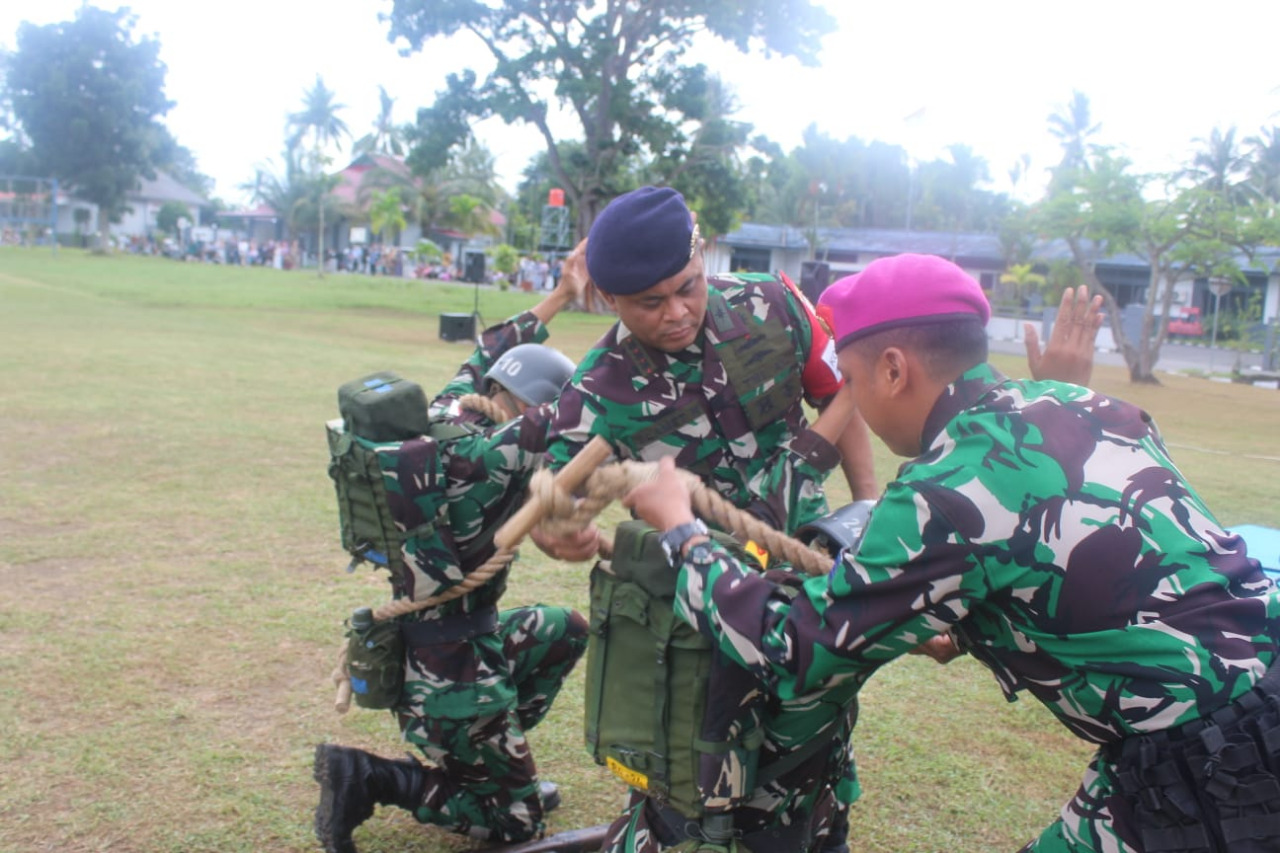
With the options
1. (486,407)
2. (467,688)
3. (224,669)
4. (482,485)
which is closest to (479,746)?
(467,688)

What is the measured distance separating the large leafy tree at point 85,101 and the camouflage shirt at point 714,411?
64701mm

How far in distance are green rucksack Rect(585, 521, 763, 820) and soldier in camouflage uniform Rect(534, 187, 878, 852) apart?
658 millimetres

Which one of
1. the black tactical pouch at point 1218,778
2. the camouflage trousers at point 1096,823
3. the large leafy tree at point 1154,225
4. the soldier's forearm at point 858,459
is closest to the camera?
the black tactical pouch at point 1218,778

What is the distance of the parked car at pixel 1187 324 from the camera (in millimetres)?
43000

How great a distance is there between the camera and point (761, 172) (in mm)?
36250

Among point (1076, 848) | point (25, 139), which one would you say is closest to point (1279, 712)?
point (1076, 848)

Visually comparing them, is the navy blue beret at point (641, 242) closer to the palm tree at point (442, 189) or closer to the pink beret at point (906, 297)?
A: the pink beret at point (906, 297)

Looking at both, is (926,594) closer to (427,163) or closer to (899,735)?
(899,735)

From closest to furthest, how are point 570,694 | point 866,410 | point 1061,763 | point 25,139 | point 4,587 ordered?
1. point 866,410
2. point 1061,763
3. point 570,694
4. point 4,587
5. point 25,139

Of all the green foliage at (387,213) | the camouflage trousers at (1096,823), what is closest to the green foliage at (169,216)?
A: the green foliage at (387,213)

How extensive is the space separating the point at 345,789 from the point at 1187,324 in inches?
1836

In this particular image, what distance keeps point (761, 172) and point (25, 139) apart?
1997 inches

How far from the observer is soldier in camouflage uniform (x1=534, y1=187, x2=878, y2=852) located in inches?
121

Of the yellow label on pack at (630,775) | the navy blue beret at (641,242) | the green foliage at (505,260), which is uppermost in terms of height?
the green foliage at (505,260)
